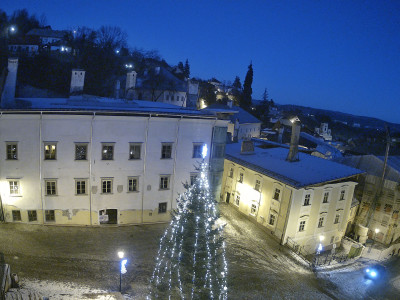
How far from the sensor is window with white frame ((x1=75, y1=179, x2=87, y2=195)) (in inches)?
847

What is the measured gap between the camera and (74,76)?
91.0 feet

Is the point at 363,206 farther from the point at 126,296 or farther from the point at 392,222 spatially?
the point at 126,296

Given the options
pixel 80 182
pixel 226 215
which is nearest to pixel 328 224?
pixel 226 215

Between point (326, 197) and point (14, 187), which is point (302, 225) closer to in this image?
point (326, 197)

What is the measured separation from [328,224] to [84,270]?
22.0 metres

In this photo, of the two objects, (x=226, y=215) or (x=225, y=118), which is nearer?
(x=225, y=118)

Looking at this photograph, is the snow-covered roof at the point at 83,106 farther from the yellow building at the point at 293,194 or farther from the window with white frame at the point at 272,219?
the window with white frame at the point at 272,219

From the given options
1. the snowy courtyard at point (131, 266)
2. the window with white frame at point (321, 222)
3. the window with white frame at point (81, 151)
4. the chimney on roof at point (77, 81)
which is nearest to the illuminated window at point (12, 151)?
the window with white frame at point (81, 151)

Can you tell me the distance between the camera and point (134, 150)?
2242cm

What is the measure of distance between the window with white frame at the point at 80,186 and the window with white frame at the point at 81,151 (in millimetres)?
1764

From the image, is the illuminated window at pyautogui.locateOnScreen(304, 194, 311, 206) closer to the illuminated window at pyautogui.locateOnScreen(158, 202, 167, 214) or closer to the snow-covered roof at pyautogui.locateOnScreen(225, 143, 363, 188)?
the snow-covered roof at pyautogui.locateOnScreen(225, 143, 363, 188)

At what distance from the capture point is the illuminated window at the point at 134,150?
73.1 feet

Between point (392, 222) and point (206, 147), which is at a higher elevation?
point (206, 147)

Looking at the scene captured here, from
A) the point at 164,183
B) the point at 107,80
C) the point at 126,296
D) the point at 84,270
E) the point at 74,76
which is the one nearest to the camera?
the point at 126,296
